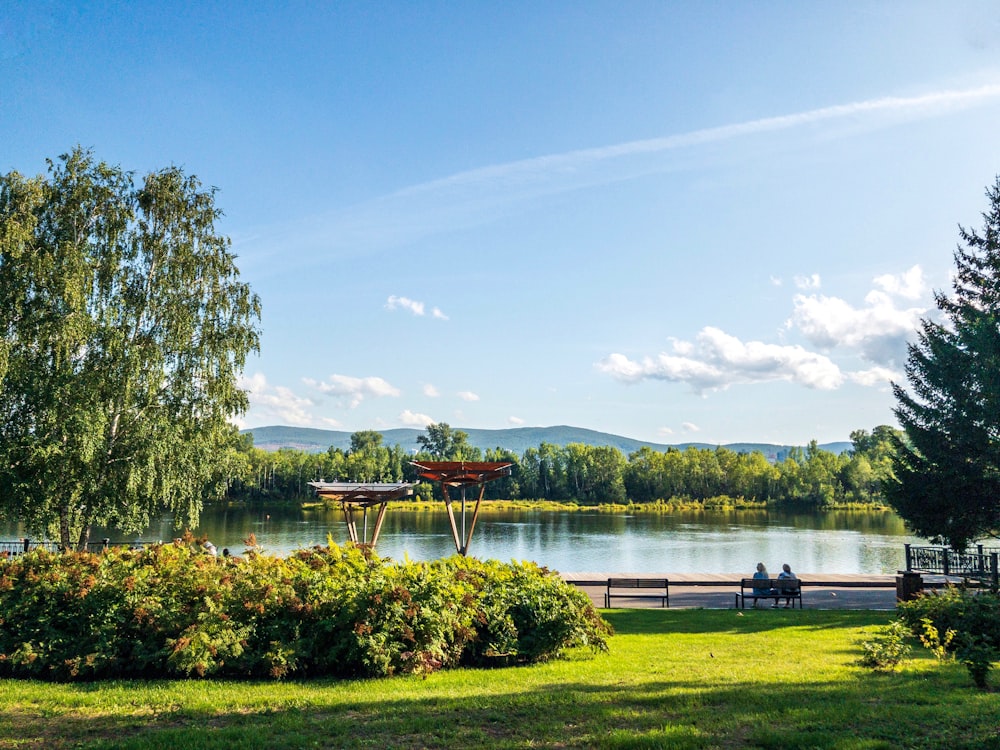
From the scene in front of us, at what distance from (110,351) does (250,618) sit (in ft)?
44.1

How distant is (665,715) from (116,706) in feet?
15.5

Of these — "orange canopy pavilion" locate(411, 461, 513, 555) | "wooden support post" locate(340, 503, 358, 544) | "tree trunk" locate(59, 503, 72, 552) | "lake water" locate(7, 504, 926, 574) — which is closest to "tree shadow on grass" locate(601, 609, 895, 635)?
"orange canopy pavilion" locate(411, 461, 513, 555)

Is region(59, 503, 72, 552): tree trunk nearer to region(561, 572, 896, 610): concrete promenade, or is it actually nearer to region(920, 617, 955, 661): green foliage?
region(561, 572, 896, 610): concrete promenade

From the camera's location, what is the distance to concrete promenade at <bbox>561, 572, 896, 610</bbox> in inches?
673

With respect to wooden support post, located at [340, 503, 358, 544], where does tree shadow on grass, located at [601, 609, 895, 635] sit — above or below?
below

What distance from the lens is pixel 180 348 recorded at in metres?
20.3

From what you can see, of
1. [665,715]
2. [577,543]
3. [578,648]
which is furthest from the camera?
[577,543]

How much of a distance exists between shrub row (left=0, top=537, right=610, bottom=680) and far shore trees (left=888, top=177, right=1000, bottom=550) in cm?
1390

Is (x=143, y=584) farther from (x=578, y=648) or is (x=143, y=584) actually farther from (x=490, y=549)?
(x=490, y=549)

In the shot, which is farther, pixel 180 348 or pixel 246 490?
pixel 246 490

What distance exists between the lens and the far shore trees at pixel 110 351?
1802cm

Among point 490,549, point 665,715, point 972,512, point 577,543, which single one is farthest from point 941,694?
point 577,543

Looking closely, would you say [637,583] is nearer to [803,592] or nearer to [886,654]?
[803,592]

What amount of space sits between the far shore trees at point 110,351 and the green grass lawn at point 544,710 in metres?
12.8
